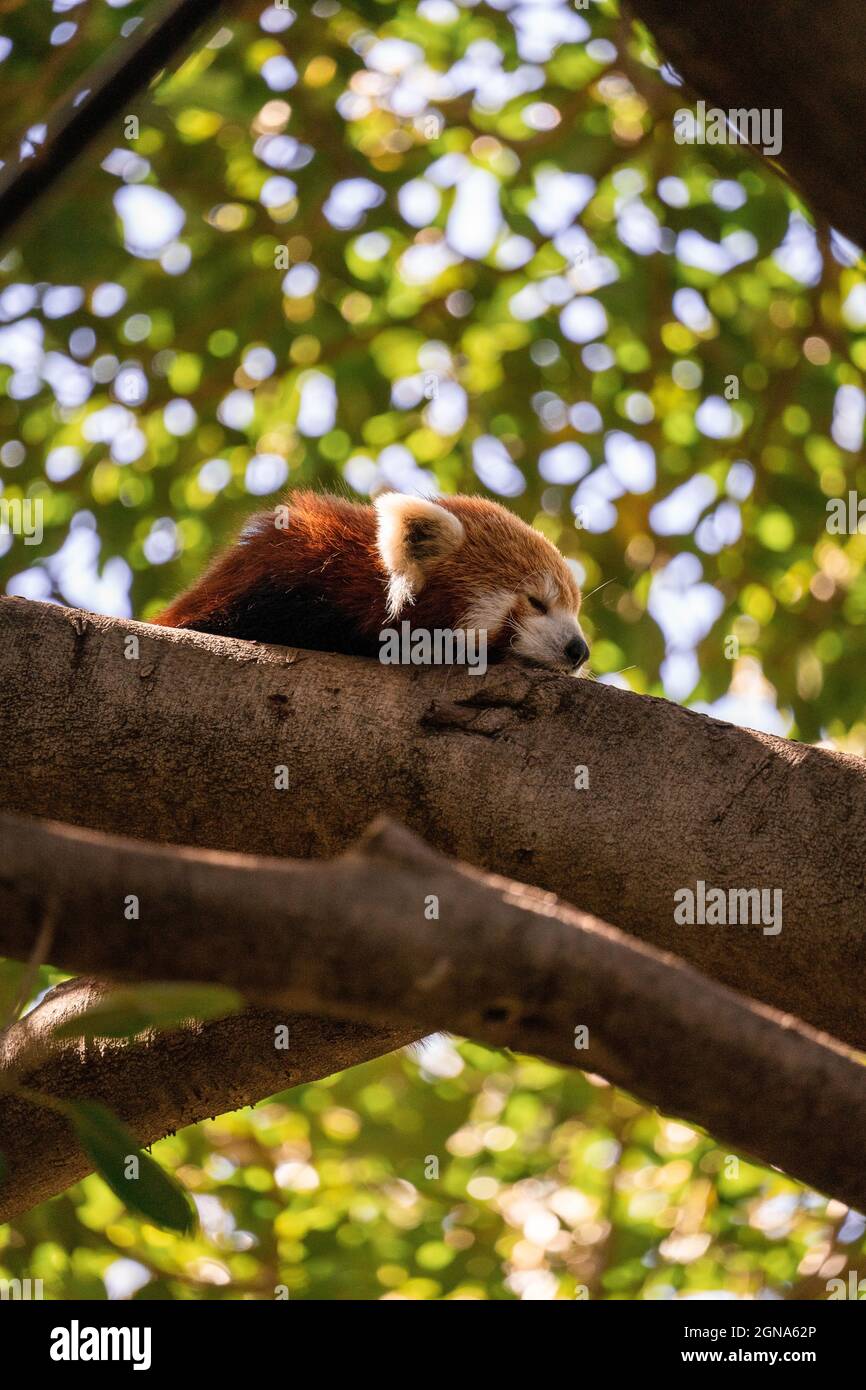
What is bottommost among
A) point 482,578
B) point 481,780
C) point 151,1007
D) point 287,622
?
point 151,1007

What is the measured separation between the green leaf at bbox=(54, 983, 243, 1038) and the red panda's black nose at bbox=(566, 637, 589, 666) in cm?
282

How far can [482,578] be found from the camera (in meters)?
4.20

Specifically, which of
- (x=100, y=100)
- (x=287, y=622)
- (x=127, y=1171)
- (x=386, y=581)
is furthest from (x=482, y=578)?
(x=127, y=1171)

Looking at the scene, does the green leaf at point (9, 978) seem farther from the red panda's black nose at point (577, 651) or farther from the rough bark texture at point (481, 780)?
the red panda's black nose at point (577, 651)

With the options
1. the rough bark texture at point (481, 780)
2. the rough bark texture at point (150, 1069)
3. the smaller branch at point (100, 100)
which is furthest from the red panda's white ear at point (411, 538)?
the smaller branch at point (100, 100)

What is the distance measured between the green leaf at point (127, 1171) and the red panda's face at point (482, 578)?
7.55ft

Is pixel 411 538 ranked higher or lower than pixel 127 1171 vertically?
higher

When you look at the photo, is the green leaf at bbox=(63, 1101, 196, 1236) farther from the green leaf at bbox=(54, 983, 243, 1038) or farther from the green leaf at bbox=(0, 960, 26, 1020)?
the green leaf at bbox=(0, 960, 26, 1020)

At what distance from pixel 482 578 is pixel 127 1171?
2.89 meters

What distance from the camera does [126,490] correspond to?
565 cm

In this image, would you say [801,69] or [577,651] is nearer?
[801,69]

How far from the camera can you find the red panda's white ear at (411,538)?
3904mm

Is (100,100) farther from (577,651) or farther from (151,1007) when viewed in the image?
(577,651)
